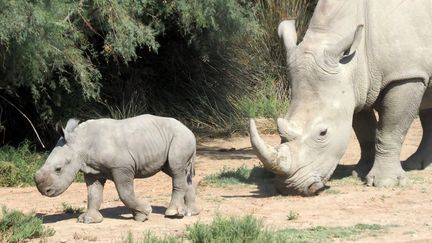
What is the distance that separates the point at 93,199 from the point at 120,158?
1.48 ft

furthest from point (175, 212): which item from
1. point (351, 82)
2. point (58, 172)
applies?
point (351, 82)

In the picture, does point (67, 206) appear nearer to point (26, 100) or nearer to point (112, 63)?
point (26, 100)

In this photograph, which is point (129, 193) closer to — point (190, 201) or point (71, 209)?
point (190, 201)

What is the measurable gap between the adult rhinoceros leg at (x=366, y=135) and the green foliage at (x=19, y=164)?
361 centimetres

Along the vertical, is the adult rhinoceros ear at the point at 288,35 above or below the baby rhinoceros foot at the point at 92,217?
above

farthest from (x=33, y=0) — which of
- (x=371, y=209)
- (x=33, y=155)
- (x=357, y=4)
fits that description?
(x=371, y=209)

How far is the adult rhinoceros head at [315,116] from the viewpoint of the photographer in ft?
31.0

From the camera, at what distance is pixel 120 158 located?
7973 millimetres

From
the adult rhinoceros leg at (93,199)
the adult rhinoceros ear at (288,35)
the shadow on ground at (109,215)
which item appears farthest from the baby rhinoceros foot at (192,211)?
the adult rhinoceros ear at (288,35)

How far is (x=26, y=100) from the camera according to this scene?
12781 millimetres

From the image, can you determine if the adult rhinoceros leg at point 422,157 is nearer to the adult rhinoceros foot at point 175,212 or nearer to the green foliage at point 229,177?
the green foliage at point 229,177

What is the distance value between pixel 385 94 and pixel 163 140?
117 inches

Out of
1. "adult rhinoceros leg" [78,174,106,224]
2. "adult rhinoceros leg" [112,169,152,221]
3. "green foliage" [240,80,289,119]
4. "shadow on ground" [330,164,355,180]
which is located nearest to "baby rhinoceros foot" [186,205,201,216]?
"adult rhinoceros leg" [112,169,152,221]

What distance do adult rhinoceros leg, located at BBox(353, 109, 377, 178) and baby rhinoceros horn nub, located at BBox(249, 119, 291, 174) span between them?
174 cm
